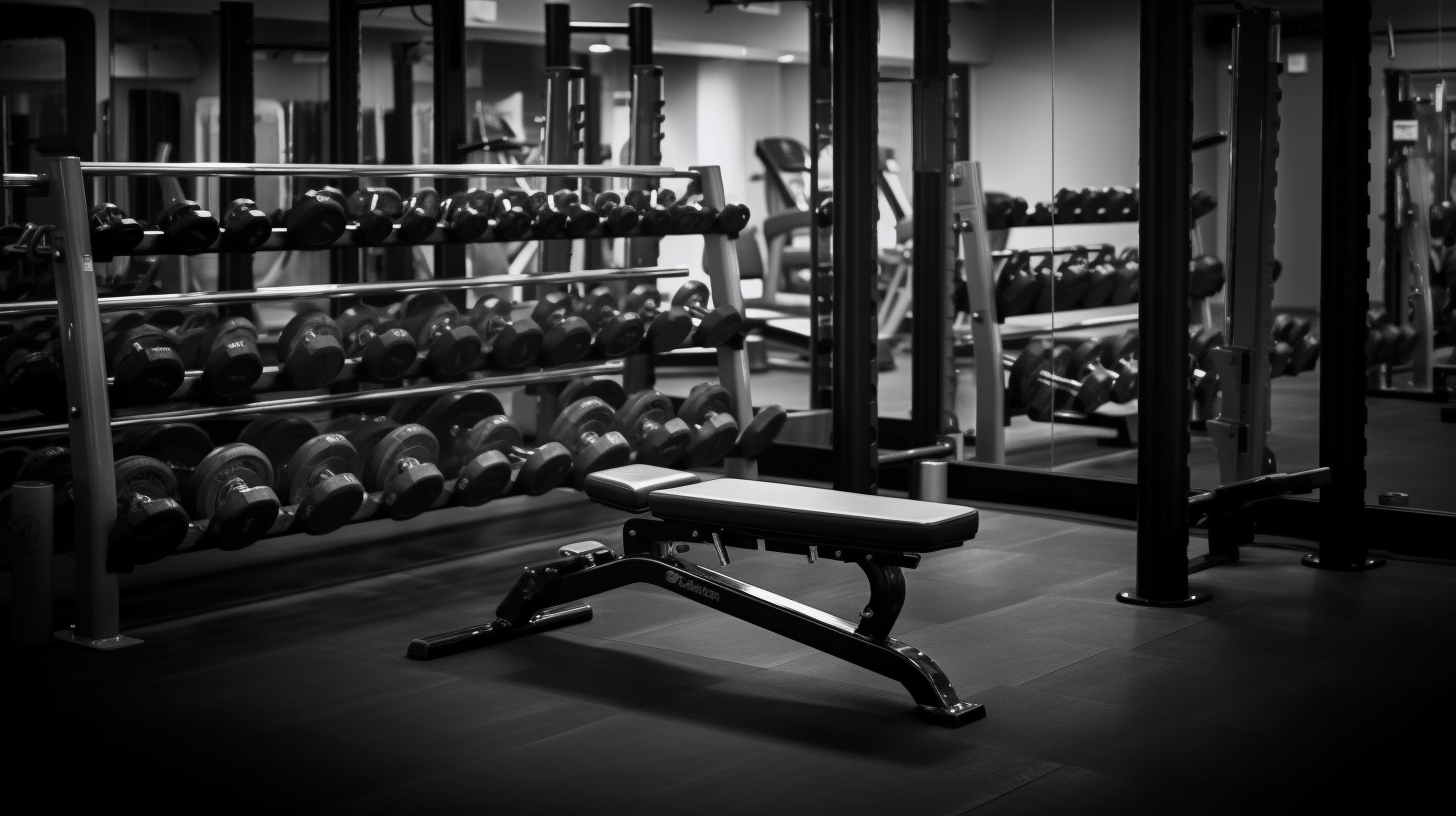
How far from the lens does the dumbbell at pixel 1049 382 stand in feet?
19.4

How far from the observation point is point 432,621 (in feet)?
13.0

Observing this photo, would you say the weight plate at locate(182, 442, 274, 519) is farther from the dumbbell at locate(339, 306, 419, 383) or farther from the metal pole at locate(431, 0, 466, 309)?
the metal pole at locate(431, 0, 466, 309)

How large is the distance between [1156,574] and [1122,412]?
2732mm

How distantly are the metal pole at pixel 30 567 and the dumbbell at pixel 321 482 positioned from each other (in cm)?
61

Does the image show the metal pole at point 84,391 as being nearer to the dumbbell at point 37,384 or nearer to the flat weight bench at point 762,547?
the dumbbell at point 37,384

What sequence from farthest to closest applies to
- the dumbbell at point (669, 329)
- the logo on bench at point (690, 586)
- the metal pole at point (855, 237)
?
1. the dumbbell at point (669, 329)
2. the metal pole at point (855, 237)
3. the logo on bench at point (690, 586)

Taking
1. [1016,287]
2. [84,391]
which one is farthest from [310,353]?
[1016,287]

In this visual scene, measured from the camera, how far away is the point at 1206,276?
5676 mm

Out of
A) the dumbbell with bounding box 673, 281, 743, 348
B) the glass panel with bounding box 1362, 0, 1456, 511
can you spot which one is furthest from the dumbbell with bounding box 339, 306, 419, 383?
the glass panel with bounding box 1362, 0, 1456, 511

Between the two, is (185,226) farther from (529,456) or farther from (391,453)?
(529,456)

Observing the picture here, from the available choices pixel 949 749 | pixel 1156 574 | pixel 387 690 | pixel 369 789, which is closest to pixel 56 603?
pixel 387 690

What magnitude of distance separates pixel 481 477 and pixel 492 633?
80cm

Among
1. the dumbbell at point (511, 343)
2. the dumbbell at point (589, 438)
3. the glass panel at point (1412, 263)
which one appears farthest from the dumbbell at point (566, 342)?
the glass panel at point (1412, 263)

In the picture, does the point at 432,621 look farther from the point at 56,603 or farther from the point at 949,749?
the point at 949,749
